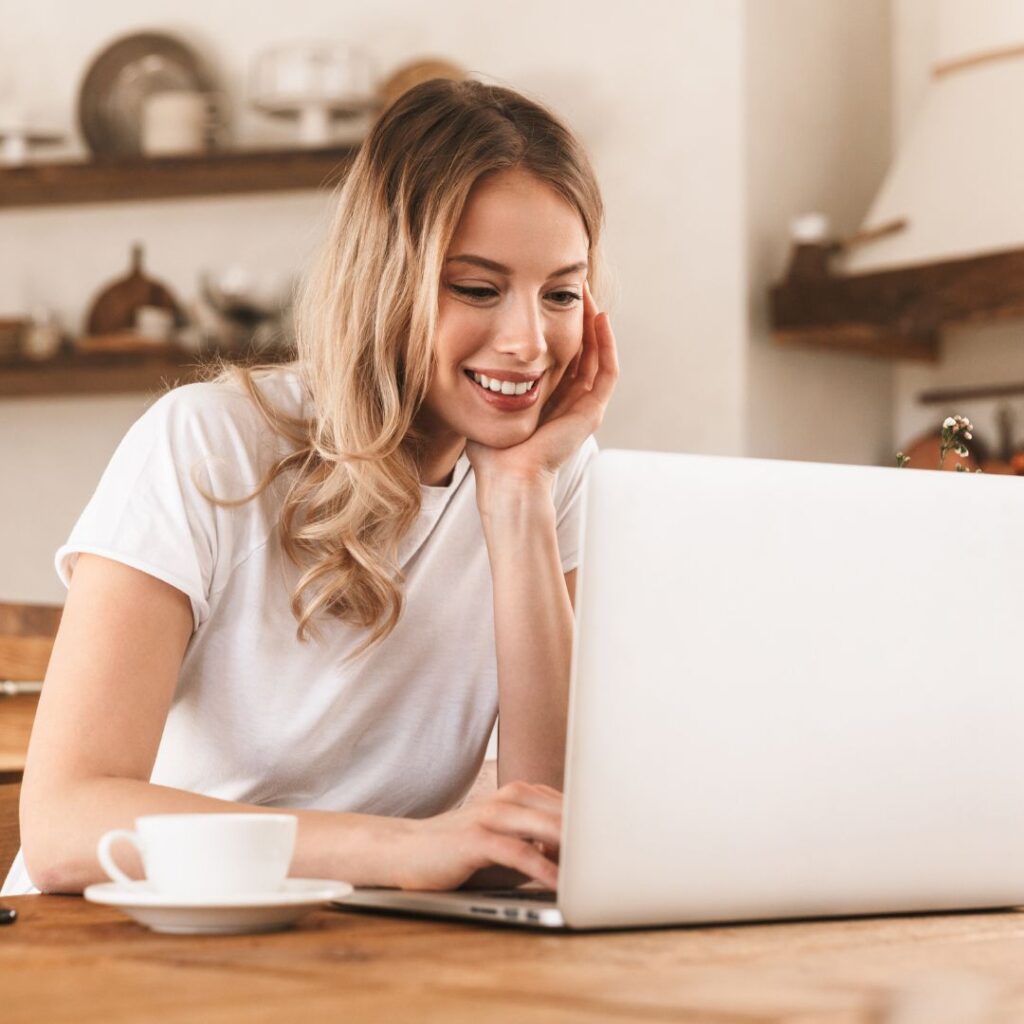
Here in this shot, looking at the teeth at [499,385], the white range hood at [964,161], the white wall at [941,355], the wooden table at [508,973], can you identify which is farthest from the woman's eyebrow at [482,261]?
the white wall at [941,355]

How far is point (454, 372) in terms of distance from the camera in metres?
1.52

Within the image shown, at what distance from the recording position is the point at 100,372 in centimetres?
366

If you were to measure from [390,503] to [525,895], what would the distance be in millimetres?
557

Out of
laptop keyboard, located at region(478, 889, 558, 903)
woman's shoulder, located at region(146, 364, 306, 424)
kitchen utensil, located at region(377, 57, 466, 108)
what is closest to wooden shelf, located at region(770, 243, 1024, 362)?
kitchen utensil, located at region(377, 57, 466, 108)

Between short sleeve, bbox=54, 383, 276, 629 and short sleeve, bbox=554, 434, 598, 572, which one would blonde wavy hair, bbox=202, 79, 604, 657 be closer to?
short sleeve, bbox=54, 383, 276, 629

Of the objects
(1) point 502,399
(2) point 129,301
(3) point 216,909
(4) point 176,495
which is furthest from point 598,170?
(3) point 216,909

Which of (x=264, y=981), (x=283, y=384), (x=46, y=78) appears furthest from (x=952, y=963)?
(x=46, y=78)

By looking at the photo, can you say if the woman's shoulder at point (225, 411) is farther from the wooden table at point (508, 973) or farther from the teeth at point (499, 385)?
the wooden table at point (508, 973)

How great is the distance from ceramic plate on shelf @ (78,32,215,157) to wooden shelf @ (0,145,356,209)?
111 mm

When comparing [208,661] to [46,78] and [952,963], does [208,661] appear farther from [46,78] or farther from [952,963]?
[46,78]

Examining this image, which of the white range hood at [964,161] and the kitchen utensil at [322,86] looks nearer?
the white range hood at [964,161]

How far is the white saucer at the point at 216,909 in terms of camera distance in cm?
86

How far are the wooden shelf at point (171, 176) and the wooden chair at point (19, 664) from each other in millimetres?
1497

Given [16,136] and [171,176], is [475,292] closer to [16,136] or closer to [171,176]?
[171,176]
